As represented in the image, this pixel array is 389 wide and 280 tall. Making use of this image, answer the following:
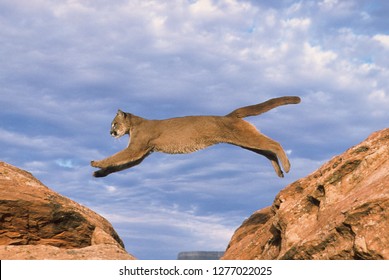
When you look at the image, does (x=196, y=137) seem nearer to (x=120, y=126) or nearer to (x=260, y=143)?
(x=260, y=143)

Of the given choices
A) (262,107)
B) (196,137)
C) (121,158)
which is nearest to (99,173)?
(121,158)

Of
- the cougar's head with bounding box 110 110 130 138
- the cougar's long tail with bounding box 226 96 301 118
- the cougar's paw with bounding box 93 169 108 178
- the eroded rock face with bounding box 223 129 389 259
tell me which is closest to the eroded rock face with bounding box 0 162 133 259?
the cougar's paw with bounding box 93 169 108 178

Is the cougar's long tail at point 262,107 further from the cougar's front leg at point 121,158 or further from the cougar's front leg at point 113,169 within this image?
the cougar's front leg at point 113,169

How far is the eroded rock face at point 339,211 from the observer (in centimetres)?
743

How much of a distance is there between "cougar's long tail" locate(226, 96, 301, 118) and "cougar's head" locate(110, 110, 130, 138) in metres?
3.35

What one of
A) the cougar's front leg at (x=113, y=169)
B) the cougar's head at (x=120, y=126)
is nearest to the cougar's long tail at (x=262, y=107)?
the cougar's front leg at (x=113, y=169)

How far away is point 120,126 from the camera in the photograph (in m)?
15.5

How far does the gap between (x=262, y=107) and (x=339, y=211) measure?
6006 mm

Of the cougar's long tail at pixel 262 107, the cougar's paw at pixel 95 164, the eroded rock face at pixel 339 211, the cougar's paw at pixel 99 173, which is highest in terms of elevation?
the cougar's long tail at pixel 262 107

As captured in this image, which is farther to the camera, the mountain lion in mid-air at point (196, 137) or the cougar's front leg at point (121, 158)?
the cougar's front leg at point (121, 158)

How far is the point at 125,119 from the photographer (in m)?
15.5

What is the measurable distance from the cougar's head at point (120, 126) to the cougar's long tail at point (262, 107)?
3354 mm
